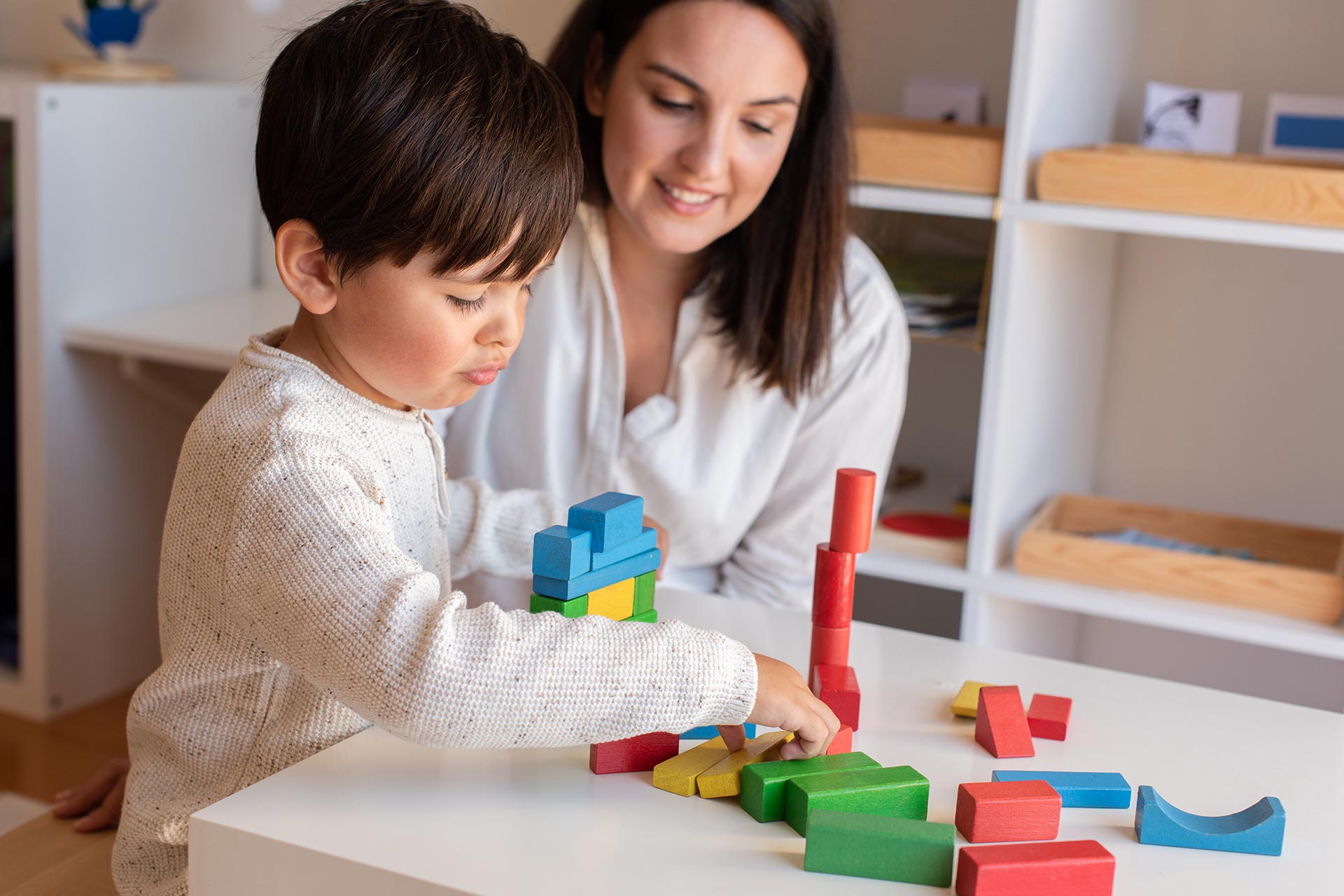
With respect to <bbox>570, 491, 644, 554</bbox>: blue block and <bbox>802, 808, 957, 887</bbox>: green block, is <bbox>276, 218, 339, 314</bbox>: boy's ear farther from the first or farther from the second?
<bbox>802, 808, 957, 887</bbox>: green block

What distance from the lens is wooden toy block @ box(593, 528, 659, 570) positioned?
0.83 meters

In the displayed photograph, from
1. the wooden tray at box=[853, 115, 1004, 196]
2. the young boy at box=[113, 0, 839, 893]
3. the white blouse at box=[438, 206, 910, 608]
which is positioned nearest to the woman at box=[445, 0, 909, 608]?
the white blouse at box=[438, 206, 910, 608]

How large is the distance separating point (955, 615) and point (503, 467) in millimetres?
922

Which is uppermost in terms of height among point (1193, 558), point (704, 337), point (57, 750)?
point (704, 337)

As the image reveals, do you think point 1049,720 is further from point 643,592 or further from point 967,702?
point 643,592

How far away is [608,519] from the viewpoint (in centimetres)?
83

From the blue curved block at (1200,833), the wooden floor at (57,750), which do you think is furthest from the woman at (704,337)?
the blue curved block at (1200,833)

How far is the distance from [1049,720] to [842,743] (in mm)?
146

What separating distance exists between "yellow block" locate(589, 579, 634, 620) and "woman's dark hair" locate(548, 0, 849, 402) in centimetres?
59

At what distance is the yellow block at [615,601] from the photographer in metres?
0.83

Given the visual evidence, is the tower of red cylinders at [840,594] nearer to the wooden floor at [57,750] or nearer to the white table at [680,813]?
the white table at [680,813]

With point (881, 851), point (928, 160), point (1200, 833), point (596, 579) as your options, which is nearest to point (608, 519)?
point (596, 579)

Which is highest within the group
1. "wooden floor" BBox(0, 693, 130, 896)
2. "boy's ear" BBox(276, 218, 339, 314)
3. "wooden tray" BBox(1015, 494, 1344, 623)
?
"boy's ear" BBox(276, 218, 339, 314)

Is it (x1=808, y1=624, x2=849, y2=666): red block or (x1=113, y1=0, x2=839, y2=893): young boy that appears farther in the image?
(x1=808, y1=624, x2=849, y2=666): red block
